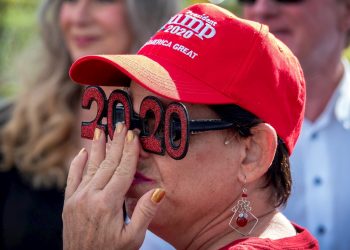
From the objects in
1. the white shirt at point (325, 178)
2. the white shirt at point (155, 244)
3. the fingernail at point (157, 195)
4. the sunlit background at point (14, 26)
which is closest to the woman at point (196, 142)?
the fingernail at point (157, 195)

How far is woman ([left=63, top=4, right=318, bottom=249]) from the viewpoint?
2258 mm

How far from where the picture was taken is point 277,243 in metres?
2.26

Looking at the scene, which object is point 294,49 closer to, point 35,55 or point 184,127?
point 35,55

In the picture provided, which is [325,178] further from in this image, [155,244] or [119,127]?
[119,127]

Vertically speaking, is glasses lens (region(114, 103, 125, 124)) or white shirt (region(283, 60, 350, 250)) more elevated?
glasses lens (region(114, 103, 125, 124))

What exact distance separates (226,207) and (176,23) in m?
0.59

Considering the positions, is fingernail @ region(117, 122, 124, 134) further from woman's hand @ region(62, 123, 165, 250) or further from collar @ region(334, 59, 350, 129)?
Result: collar @ region(334, 59, 350, 129)

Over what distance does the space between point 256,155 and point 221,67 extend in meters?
0.29

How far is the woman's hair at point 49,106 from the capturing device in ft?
14.1

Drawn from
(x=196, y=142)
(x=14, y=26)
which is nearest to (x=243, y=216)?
(x=196, y=142)

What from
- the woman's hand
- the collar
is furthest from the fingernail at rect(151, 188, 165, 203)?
the collar

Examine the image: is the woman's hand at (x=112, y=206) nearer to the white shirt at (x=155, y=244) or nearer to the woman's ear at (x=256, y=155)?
the woman's ear at (x=256, y=155)

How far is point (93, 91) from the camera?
2385mm

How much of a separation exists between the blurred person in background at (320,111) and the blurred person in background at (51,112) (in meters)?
0.71
